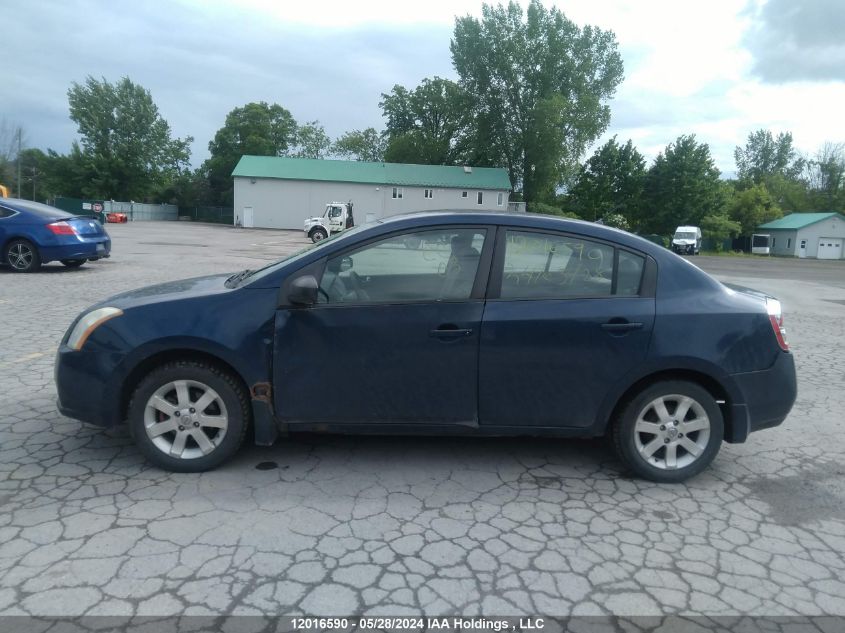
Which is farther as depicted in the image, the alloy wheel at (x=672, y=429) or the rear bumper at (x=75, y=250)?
the rear bumper at (x=75, y=250)

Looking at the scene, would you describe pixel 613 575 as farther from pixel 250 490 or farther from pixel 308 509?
pixel 250 490

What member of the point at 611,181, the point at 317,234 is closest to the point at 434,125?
the point at 611,181

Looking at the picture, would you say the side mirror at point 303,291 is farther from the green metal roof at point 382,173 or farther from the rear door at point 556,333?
the green metal roof at point 382,173

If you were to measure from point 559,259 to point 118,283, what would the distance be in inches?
Answer: 412

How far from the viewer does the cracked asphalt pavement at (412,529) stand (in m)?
2.80

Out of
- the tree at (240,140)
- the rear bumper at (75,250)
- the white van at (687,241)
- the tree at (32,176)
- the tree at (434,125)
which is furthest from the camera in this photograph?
the tree at (32,176)

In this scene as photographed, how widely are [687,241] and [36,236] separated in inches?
1868

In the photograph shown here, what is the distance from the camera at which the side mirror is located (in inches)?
150

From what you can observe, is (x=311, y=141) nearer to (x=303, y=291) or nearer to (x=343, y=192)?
(x=343, y=192)

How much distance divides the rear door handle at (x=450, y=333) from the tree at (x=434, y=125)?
60818 mm

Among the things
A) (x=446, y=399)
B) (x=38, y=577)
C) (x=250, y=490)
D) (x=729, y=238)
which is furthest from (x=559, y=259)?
(x=729, y=238)

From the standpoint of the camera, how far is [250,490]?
12.4 feet

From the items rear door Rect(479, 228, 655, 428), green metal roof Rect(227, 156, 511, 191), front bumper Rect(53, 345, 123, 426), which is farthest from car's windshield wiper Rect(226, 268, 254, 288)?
green metal roof Rect(227, 156, 511, 191)

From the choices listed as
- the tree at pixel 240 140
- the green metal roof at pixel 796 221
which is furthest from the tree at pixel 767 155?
the tree at pixel 240 140
